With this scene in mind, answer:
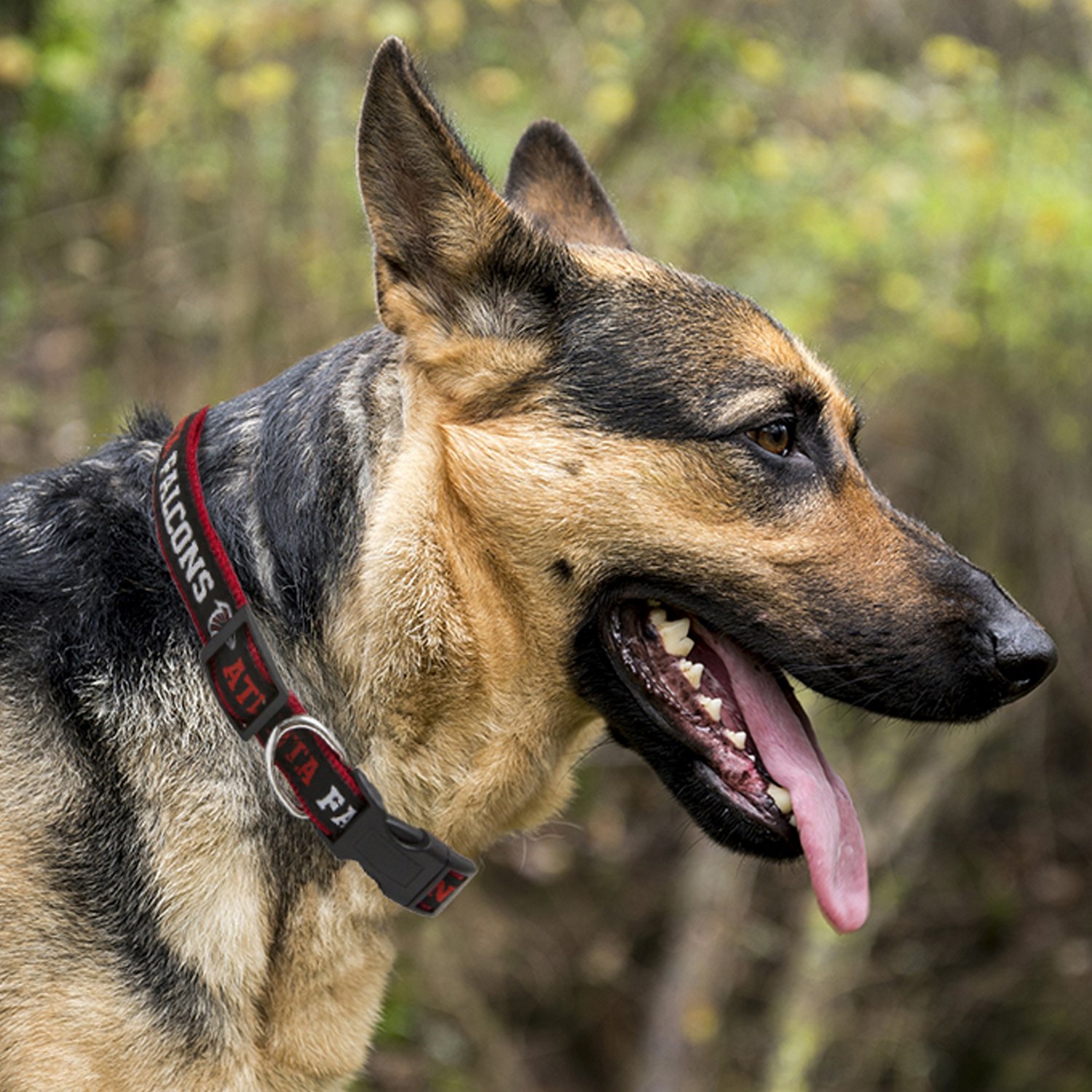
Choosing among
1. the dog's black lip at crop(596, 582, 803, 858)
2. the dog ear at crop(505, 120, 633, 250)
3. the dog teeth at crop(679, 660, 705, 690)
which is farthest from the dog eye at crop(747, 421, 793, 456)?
the dog ear at crop(505, 120, 633, 250)

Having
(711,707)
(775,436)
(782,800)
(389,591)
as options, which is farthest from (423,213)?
(782,800)

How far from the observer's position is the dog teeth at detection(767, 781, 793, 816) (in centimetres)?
288

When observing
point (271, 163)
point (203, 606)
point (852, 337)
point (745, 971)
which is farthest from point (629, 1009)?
point (203, 606)

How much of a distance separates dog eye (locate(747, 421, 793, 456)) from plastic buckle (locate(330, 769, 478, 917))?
3.82 ft

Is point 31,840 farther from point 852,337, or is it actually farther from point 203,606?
point 852,337

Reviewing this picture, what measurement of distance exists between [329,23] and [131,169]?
6.64 ft

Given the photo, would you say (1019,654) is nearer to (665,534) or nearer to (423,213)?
(665,534)

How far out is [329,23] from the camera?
6.49 metres

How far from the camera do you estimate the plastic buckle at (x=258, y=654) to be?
A: 2539 mm

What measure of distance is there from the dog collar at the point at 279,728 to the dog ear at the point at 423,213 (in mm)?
650

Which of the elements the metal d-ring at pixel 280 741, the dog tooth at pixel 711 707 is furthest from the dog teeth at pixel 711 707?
the metal d-ring at pixel 280 741

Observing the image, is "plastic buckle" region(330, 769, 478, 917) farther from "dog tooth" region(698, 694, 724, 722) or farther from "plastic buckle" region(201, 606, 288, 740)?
"dog tooth" region(698, 694, 724, 722)

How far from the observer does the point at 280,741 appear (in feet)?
8.37

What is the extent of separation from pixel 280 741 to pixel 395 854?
340 mm
